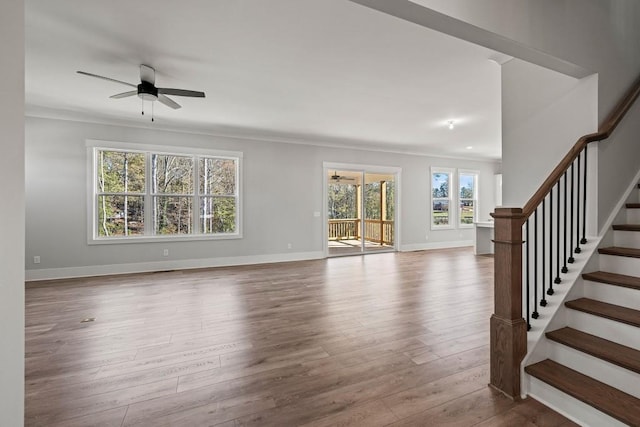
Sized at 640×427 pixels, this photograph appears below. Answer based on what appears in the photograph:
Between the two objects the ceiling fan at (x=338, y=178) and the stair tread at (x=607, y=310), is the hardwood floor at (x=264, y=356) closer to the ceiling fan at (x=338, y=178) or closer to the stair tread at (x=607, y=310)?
the stair tread at (x=607, y=310)

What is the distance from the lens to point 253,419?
1704 millimetres

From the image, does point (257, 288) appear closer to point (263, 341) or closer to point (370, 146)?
point (263, 341)

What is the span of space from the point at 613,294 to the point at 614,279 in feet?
0.34

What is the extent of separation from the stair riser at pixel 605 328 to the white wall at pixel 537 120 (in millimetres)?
1111

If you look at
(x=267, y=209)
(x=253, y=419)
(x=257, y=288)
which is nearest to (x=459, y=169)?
(x=267, y=209)

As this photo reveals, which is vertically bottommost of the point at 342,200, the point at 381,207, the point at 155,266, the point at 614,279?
the point at 155,266

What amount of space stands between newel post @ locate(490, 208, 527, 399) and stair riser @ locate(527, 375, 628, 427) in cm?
11

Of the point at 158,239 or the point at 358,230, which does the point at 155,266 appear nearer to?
the point at 158,239

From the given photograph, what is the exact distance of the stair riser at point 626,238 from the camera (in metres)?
2.27

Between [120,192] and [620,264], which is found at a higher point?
[120,192]

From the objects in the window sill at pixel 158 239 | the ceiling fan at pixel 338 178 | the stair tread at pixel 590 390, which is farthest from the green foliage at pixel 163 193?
the stair tread at pixel 590 390

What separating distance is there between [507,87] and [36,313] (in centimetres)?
565

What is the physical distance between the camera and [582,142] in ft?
7.01

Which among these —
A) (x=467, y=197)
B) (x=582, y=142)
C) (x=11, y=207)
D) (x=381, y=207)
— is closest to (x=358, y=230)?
(x=381, y=207)
